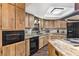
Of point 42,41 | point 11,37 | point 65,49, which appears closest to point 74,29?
point 11,37

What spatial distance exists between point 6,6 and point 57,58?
1500 mm

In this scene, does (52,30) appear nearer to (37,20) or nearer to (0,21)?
(37,20)

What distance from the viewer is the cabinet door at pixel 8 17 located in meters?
3.12

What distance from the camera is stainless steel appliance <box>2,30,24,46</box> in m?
3.17

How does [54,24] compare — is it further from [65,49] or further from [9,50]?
[65,49]

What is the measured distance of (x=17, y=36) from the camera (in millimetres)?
3980

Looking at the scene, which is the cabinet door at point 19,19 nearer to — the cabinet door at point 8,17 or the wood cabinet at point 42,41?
the cabinet door at point 8,17

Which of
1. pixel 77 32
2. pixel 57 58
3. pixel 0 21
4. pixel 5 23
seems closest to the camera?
pixel 57 58

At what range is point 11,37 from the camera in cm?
362

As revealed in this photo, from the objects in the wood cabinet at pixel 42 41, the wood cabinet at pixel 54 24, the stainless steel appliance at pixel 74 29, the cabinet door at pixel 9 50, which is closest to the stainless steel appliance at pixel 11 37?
the cabinet door at pixel 9 50

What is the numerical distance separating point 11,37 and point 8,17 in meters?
0.53

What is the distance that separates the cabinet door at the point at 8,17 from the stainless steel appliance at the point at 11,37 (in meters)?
0.12

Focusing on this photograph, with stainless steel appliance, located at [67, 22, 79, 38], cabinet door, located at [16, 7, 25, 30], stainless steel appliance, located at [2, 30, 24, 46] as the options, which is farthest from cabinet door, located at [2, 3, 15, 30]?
stainless steel appliance, located at [67, 22, 79, 38]

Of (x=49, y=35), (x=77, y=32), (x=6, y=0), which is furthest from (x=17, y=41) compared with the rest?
(x=49, y=35)
